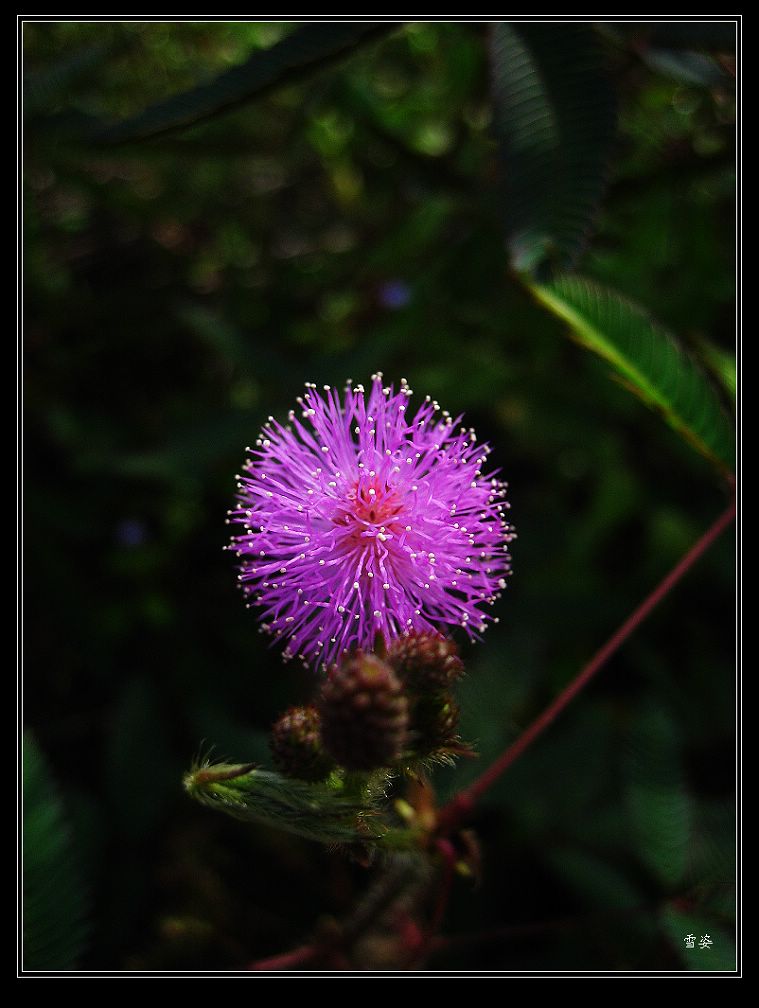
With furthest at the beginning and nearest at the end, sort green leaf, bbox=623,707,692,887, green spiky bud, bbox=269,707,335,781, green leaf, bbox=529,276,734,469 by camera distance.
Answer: green leaf, bbox=623,707,692,887 < green leaf, bbox=529,276,734,469 < green spiky bud, bbox=269,707,335,781

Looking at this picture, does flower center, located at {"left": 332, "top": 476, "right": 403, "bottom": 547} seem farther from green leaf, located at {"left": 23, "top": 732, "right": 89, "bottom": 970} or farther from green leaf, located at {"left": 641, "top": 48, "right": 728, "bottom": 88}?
green leaf, located at {"left": 641, "top": 48, "right": 728, "bottom": 88}

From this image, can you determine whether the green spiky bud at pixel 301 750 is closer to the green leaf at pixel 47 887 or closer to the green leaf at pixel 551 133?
the green leaf at pixel 47 887

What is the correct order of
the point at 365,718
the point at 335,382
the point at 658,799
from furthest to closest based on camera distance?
the point at 335,382
the point at 658,799
the point at 365,718

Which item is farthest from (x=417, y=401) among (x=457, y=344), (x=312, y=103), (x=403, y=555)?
(x=403, y=555)

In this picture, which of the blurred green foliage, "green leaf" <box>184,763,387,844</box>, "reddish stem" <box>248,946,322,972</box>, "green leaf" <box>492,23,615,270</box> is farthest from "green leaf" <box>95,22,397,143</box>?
"reddish stem" <box>248,946,322,972</box>

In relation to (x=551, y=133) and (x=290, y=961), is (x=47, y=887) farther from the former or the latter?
(x=551, y=133)

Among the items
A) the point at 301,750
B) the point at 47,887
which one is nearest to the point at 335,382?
the point at 301,750

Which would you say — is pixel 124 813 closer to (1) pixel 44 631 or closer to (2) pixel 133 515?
(1) pixel 44 631
